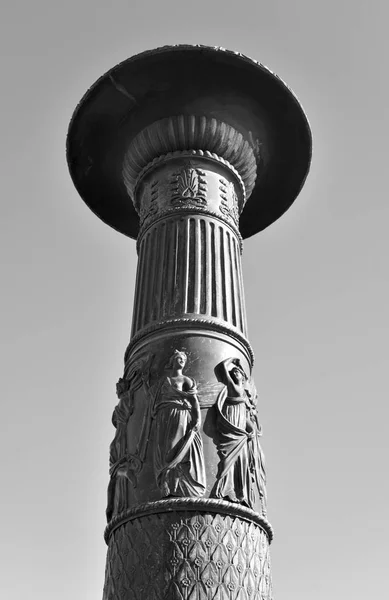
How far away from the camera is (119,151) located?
36.9 ft

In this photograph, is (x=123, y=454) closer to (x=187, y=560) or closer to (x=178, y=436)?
(x=178, y=436)

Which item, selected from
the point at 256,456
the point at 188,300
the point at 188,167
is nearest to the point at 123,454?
the point at 256,456

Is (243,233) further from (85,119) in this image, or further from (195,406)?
A: (195,406)

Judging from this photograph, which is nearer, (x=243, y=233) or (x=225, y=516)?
(x=225, y=516)

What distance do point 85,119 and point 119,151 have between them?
2.28ft

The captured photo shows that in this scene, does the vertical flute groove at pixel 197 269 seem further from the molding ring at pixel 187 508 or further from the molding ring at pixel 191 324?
the molding ring at pixel 187 508

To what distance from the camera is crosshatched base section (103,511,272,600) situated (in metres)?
6.77

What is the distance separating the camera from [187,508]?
714cm

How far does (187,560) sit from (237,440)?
1.42 meters

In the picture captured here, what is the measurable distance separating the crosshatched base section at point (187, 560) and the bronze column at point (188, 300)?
1 cm

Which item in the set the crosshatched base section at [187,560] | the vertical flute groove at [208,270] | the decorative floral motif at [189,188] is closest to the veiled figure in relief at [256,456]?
the crosshatched base section at [187,560]

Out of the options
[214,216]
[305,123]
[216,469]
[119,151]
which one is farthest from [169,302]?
[305,123]

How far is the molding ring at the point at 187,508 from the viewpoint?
23.4 ft

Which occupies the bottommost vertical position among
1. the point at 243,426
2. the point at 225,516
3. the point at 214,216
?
the point at 225,516
